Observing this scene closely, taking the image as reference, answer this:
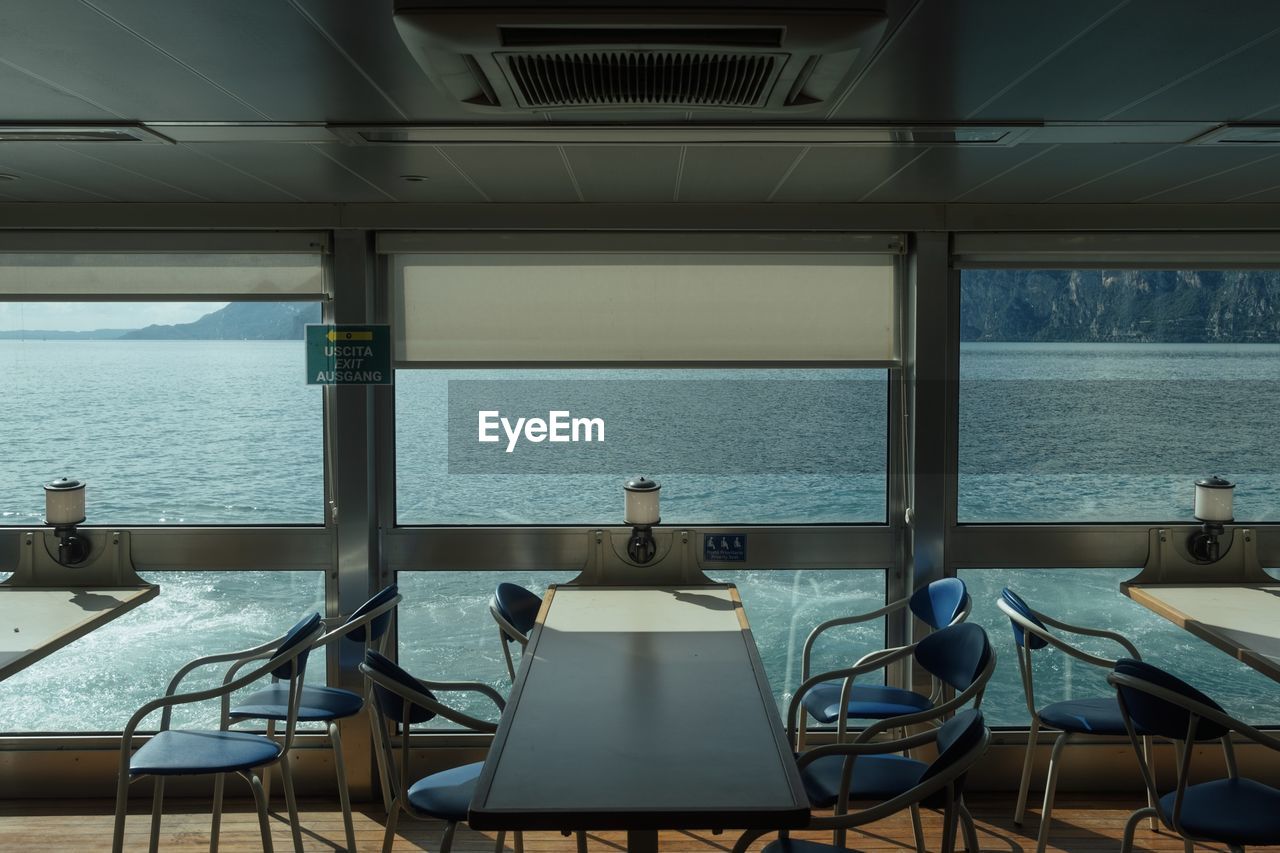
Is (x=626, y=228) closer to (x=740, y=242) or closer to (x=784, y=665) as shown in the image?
(x=740, y=242)

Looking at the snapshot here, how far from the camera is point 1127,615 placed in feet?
70.9

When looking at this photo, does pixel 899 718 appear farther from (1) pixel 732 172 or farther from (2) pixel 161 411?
(2) pixel 161 411

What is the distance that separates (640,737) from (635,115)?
5.29 ft

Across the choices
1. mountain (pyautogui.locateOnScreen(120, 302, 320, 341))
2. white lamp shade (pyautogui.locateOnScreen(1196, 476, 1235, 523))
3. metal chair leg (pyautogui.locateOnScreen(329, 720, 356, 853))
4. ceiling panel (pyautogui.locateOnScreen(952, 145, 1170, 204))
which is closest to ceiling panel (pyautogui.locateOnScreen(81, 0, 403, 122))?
mountain (pyautogui.locateOnScreen(120, 302, 320, 341))

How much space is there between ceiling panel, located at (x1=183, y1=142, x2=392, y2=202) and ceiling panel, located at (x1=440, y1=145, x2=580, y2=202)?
41 cm

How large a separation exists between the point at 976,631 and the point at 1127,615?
21270 millimetres

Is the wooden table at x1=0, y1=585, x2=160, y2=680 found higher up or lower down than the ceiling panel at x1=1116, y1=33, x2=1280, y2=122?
lower down

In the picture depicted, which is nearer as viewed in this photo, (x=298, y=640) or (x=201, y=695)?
(x=201, y=695)

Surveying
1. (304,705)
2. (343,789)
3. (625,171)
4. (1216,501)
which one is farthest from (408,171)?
(1216,501)

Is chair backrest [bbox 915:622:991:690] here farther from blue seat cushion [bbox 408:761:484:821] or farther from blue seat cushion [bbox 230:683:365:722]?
blue seat cushion [bbox 230:683:365:722]

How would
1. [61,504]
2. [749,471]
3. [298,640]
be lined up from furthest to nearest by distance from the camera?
1. [749,471]
2. [61,504]
3. [298,640]

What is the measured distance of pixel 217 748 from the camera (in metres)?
3.02

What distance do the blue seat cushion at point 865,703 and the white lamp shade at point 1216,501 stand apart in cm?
160

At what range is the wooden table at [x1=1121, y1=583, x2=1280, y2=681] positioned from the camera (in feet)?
10.1
